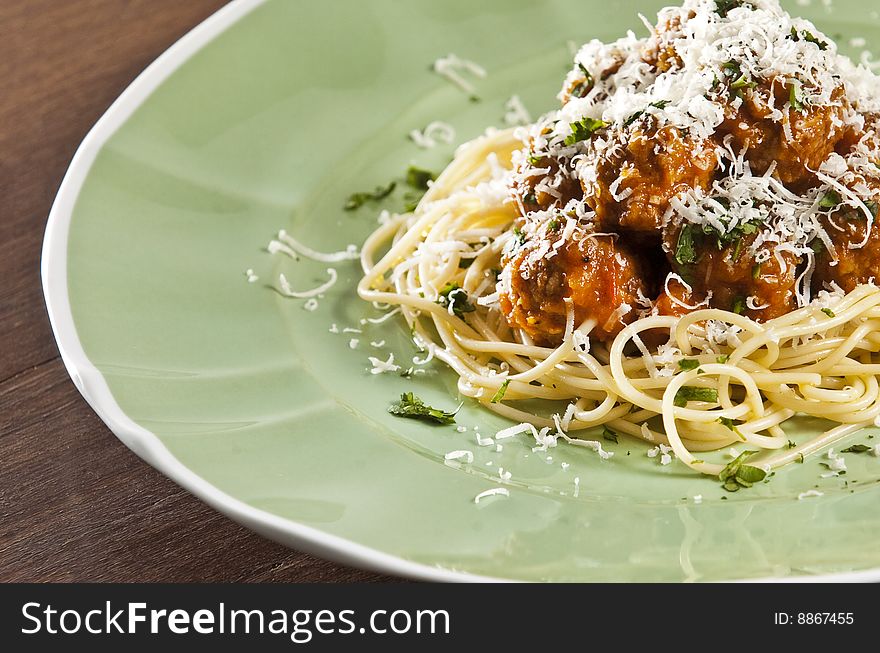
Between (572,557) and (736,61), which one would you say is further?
(736,61)

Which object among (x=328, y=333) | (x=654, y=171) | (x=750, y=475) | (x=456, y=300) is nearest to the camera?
(x=750, y=475)

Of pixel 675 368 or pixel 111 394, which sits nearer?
pixel 111 394

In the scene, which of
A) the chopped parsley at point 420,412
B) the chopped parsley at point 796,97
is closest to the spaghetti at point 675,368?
the chopped parsley at point 420,412

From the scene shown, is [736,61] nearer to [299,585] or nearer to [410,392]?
[410,392]

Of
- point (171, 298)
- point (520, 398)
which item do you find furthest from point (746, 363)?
point (171, 298)

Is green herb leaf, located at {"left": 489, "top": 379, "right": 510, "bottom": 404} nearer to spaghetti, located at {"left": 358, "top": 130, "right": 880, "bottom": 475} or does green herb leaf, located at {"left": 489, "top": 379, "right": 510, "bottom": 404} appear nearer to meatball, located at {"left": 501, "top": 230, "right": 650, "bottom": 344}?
spaghetti, located at {"left": 358, "top": 130, "right": 880, "bottom": 475}

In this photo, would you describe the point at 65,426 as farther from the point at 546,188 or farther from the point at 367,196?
the point at 546,188

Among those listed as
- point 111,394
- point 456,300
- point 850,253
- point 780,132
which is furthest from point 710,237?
point 111,394
